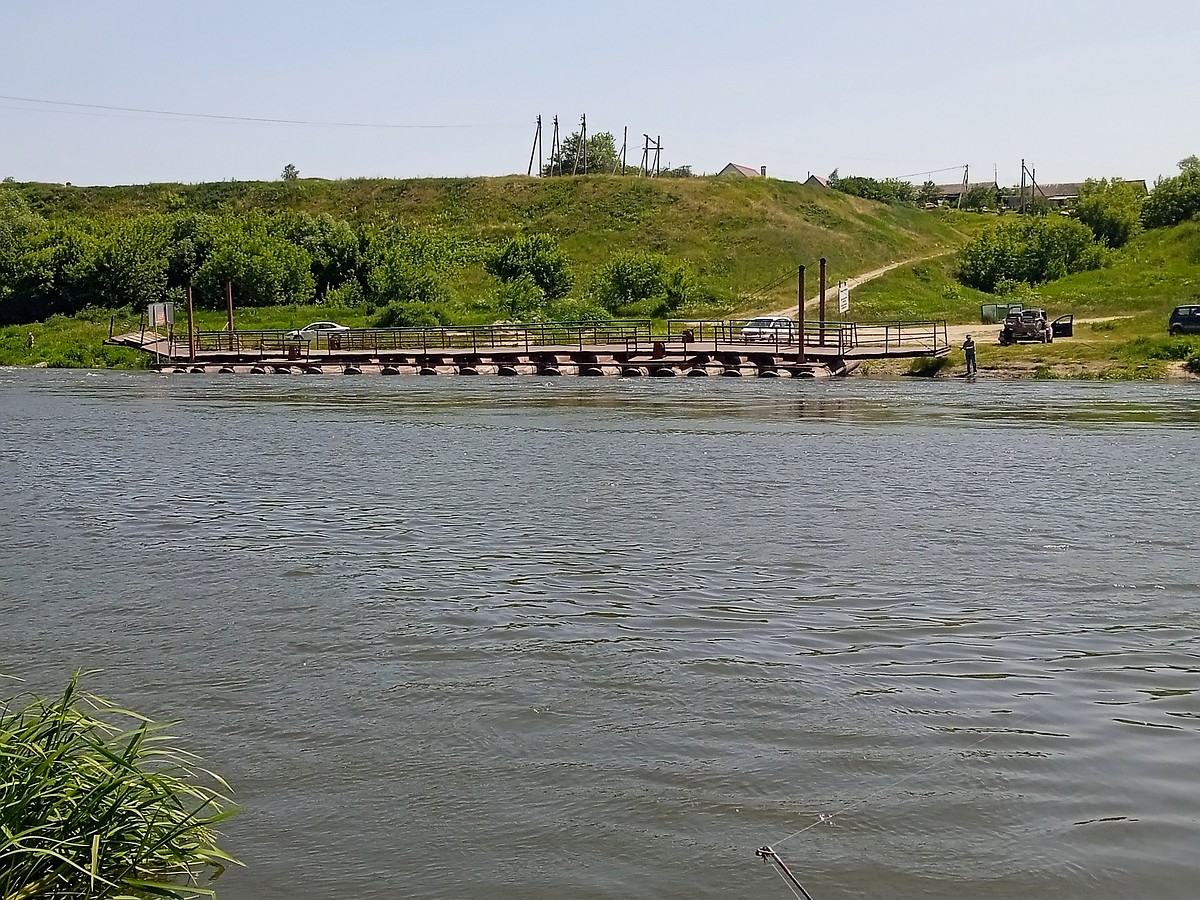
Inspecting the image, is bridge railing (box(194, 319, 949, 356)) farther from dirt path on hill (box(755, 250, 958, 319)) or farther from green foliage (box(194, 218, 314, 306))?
green foliage (box(194, 218, 314, 306))

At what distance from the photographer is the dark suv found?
5125 cm

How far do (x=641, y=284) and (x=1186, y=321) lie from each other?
3535 centimetres

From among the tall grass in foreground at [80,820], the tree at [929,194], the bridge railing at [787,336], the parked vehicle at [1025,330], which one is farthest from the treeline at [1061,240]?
the tall grass in foreground at [80,820]

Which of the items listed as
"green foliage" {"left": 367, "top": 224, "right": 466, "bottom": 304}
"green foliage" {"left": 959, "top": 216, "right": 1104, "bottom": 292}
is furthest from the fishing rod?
"green foliage" {"left": 959, "top": 216, "right": 1104, "bottom": 292}

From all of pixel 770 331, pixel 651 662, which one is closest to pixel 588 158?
pixel 770 331

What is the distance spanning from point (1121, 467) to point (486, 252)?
73780 mm

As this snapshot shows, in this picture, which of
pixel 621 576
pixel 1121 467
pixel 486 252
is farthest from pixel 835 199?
pixel 621 576

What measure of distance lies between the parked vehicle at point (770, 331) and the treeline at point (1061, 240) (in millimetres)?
26902

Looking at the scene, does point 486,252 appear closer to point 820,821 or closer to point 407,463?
point 407,463

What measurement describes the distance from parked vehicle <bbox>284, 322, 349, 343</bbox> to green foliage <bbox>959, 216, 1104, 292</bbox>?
1616 inches

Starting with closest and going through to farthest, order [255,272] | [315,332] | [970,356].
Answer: [970,356] → [315,332] → [255,272]

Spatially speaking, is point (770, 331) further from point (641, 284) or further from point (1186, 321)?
point (641, 284)

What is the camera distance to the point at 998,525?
15.6 m

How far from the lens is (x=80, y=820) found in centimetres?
489
